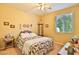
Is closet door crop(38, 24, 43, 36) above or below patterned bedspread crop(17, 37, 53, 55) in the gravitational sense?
above

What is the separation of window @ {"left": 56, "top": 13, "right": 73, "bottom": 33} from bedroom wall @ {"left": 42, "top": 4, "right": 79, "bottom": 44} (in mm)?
48

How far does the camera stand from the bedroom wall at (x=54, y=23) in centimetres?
133

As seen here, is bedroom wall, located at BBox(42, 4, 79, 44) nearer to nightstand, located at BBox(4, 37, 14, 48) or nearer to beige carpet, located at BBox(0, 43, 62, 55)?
beige carpet, located at BBox(0, 43, 62, 55)

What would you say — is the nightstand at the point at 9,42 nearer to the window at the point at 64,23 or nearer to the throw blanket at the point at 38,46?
the throw blanket at the point at 38,46

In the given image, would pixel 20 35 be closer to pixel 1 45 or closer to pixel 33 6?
pixel 1 45

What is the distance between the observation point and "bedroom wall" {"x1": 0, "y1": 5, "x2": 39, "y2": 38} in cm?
133

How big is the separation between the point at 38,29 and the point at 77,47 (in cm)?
55

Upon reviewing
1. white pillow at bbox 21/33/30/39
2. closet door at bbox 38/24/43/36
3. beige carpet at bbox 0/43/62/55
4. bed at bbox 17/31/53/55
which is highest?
closet door at bbox 38/24/43/36

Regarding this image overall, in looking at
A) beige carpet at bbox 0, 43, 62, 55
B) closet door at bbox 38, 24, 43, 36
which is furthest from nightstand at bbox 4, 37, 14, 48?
closet door at bbox 38, 24, 43, 36

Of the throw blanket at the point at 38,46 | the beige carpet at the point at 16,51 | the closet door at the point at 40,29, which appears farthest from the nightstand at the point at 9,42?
the closet door at the point at 40,29

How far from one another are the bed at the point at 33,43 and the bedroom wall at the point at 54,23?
9cm
